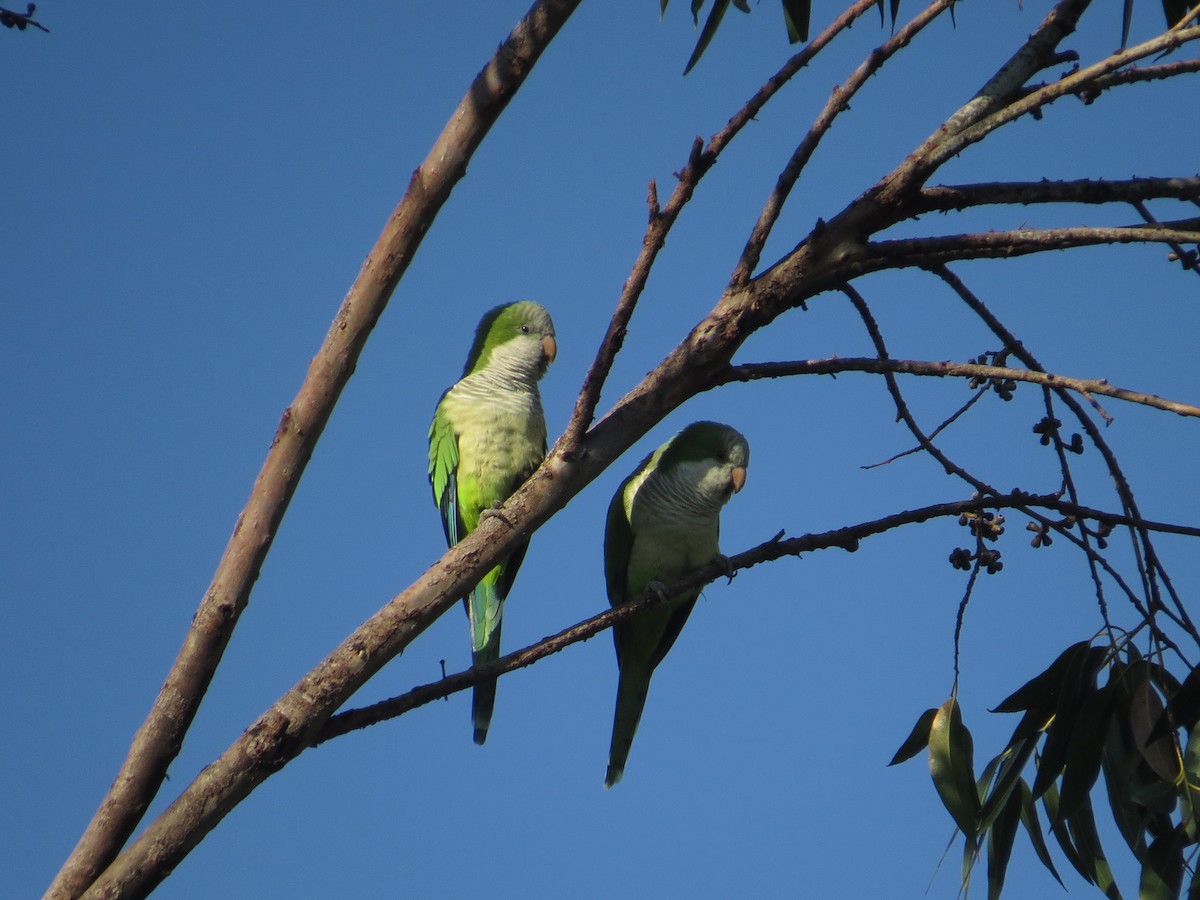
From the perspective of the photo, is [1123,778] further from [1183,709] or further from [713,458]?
[713,458]

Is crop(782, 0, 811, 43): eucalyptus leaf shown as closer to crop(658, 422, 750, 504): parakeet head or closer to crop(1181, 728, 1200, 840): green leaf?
crop(658, 422, 750, 504): parakeet head

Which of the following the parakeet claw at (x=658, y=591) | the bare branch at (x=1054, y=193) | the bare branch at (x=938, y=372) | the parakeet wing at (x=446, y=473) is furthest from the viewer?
the parakeet wing at (x=446, y=473)

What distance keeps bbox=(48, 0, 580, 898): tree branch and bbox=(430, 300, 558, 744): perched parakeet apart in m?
2.51

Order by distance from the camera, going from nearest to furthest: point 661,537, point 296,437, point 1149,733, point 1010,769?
point 296,437, point 1149,733, point 1010,769, point 661,537

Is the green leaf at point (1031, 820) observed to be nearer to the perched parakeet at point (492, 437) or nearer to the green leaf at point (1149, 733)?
the green leaf at point (1149, 733)

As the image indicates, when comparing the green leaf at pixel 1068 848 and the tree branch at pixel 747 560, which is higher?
the tree branch at pixel 747 560

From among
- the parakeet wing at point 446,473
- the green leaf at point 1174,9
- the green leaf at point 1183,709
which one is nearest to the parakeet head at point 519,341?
the parakeet wing at point 446,473

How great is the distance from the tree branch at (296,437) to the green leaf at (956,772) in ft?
6.54

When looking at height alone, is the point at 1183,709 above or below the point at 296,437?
below

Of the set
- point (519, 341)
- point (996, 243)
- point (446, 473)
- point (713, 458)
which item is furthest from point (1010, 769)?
point (519, 341)

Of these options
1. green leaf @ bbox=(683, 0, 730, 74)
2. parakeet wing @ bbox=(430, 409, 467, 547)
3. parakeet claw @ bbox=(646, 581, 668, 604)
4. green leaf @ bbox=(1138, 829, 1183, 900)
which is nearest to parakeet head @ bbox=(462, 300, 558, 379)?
parakeet wing @ bbox=(430, 409, 467, 547)

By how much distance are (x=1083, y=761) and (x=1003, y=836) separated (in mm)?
388

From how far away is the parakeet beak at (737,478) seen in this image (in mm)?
5199

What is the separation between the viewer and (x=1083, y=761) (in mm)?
3271
